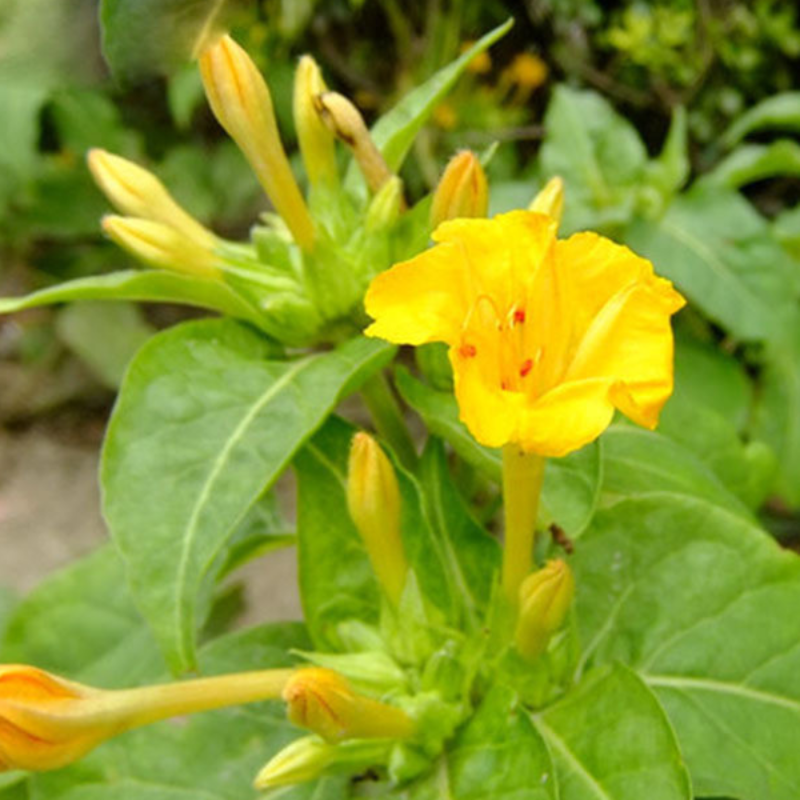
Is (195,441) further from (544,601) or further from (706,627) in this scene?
(706,627)

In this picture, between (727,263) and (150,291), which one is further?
(727,263)

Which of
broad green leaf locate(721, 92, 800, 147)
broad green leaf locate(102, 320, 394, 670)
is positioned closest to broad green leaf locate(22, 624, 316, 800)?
broad green leaf locate(102, 320, 394, 670)

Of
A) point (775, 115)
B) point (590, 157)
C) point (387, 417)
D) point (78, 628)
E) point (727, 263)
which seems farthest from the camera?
point (775, 115)

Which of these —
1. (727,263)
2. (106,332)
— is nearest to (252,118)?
(727,263)

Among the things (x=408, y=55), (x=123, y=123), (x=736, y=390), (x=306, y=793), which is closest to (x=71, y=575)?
(x=306, y=793)

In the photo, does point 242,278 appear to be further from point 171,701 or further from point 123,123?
point 123,123

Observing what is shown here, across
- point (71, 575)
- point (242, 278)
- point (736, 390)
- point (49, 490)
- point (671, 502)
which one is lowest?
point (49, 490)
